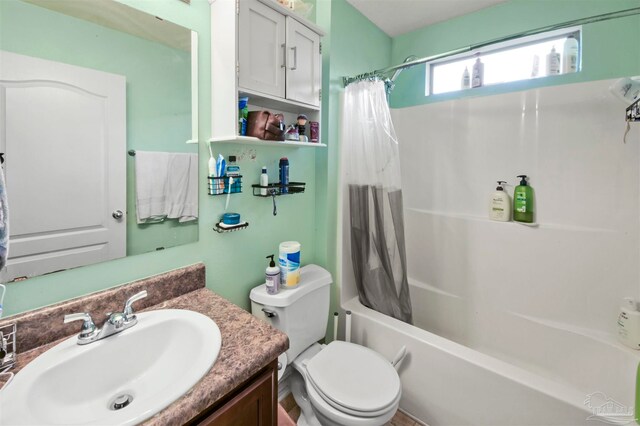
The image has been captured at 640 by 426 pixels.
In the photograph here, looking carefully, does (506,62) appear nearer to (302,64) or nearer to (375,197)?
(375,197)

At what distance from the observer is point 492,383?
1.30m

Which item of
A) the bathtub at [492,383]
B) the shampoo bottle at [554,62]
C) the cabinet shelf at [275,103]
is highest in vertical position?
the shampoo bottle at [554,62]

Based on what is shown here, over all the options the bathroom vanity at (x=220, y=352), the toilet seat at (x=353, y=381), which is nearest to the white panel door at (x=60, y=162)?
the bathroom vanity at (x=220, y=352)

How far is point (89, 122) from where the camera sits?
36.4 inches

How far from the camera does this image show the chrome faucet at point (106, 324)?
2.77ft

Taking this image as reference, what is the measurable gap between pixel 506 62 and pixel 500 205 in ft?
Result: 3.34

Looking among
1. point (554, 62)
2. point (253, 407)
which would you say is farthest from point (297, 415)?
A: point (554, 62)

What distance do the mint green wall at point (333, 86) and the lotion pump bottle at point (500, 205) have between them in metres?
1.04

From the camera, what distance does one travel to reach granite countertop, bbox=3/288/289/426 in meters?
0.65

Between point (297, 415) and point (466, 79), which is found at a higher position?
point (466, 79)

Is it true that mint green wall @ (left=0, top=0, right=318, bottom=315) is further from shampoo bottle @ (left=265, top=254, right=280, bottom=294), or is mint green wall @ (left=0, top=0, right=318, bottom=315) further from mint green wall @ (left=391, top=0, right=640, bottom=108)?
mint green wall @ (left=391, top=0, right=640, bottom=108)

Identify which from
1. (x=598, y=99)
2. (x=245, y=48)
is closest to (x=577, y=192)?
(x=598, y=99)

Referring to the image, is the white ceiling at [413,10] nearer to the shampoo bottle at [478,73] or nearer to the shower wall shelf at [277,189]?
the shampoo bottle at [478,73]

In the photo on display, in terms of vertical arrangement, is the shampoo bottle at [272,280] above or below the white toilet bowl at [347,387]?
above
